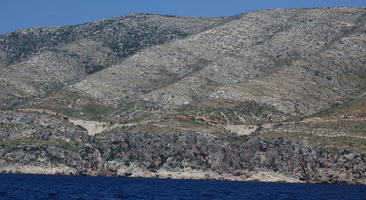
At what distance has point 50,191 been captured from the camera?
95.8 m

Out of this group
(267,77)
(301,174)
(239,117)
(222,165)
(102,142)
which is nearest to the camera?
(301,174)

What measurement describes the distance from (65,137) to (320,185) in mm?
64743

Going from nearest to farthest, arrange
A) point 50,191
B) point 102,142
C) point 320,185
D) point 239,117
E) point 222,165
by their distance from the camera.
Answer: point 50,191 → point 320,185 → point 222,165 → point 102,142 → point 239,117

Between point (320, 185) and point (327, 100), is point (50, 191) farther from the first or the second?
point (327, 100)

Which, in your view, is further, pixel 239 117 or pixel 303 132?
pixel 239 117

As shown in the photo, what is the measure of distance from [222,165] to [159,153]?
46.3 ft

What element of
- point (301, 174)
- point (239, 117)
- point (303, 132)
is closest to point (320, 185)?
point (301, 174)

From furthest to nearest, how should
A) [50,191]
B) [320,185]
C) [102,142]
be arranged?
[102,142]
[320,185]
[50,191]

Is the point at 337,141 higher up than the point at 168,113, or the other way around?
the point at 168,113

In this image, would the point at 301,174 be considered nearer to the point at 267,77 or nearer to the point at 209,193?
the point at 209,193

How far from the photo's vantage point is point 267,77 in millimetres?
188125

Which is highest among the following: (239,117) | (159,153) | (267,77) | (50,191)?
(267,77)

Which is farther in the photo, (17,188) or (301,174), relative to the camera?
(301,174)

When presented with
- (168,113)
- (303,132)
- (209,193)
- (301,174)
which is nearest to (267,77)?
(168,113)
